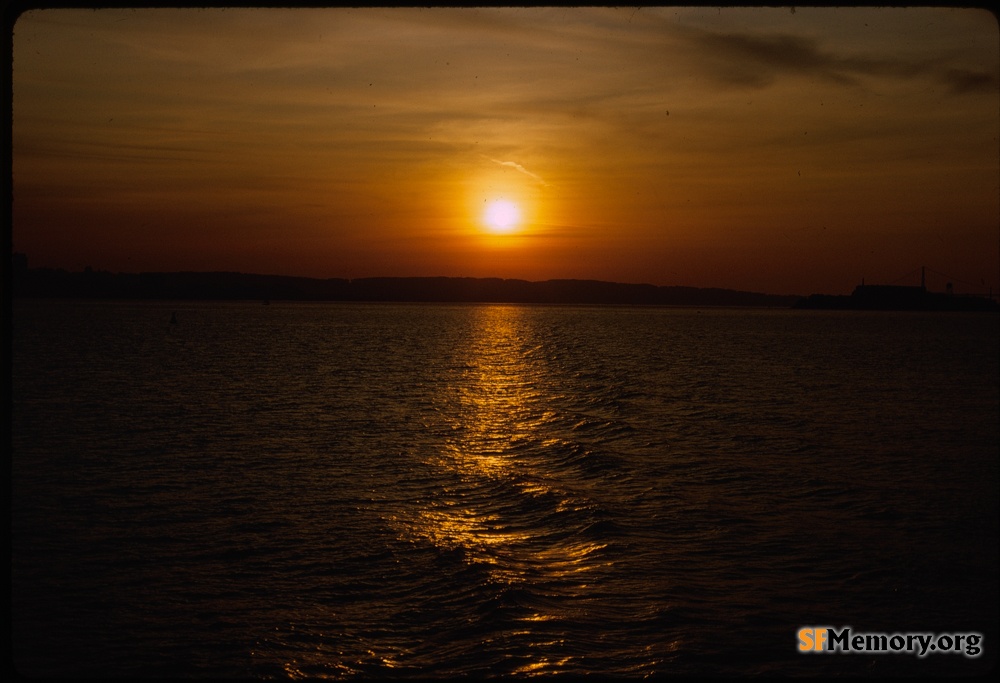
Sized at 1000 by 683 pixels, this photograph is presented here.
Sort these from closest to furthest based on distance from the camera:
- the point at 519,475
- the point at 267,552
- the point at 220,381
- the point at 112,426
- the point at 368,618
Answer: the point at 368,618 < the point at 267,552 < the point at 519,475 < the point at 112,426 < the point at 220,381

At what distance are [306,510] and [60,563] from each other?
430 cm

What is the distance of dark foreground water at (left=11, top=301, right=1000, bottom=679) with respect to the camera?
948cm

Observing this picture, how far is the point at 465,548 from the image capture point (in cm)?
Result: 1307

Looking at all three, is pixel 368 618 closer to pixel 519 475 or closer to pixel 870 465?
pixel 519 475

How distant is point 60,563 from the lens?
11.9 m

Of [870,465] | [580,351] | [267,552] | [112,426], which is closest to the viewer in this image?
[267,552]

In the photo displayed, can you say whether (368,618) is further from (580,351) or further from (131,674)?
(580,351)

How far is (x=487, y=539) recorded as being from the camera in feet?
44.9

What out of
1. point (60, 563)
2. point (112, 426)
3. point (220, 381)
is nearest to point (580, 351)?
point (220, 381)

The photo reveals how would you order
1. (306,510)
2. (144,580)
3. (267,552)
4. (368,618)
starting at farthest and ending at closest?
1. (306,510)
2. (267,552)
3. (144,580)
4. (368,618)

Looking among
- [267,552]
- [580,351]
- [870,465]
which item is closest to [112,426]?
[267,552]

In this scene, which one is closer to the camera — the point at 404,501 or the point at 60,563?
the point at 60,563

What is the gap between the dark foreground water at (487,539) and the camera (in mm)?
9484

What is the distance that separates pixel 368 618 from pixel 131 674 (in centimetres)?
269
